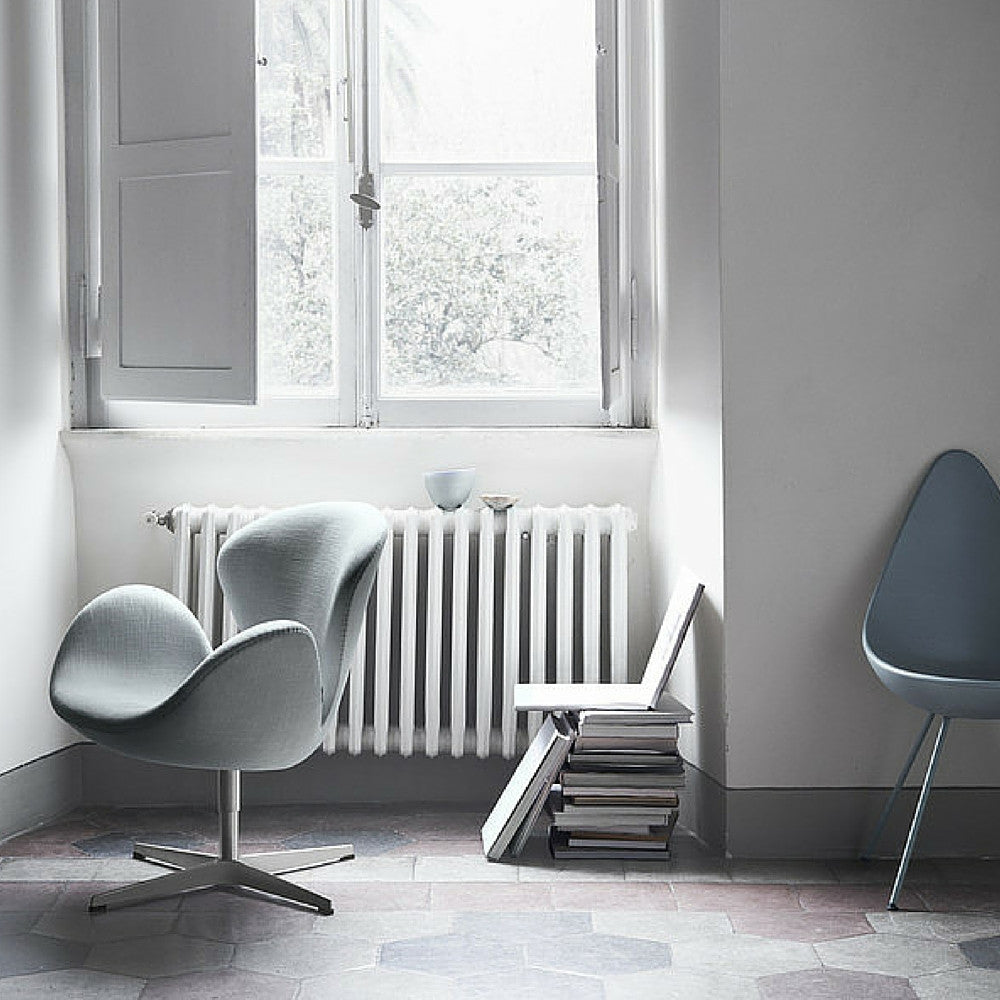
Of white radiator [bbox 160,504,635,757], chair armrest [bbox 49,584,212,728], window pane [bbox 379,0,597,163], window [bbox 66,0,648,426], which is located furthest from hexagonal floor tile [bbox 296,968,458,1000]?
window pane [bbox 379,0,597,163]

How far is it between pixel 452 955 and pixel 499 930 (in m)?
0.18

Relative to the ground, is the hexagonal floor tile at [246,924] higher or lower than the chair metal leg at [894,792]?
lower

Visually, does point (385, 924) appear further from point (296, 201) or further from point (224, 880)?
point (296, 201)

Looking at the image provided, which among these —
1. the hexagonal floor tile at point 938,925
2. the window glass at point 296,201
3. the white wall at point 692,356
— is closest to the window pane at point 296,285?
the window glass at point 296,201

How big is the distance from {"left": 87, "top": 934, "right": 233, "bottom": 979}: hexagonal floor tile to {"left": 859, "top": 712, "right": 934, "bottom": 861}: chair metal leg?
5.15 ft

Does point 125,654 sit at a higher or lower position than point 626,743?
higher

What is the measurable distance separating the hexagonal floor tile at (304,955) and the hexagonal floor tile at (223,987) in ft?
0.12

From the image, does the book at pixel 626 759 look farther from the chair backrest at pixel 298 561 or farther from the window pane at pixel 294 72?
the window pane at pixel 294 72

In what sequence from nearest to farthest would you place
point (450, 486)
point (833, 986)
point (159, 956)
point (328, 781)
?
point (833, 986) → point (159, 956) → point (450, 486) → point (328, 781)

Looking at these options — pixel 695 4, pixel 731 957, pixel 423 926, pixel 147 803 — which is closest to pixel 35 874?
pixel 147 803

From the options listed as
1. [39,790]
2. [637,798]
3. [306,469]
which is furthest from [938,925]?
[39,790]

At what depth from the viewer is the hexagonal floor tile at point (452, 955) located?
287 cm

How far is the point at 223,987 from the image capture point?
2.78m

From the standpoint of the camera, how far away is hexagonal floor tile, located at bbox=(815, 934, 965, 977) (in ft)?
9.40
